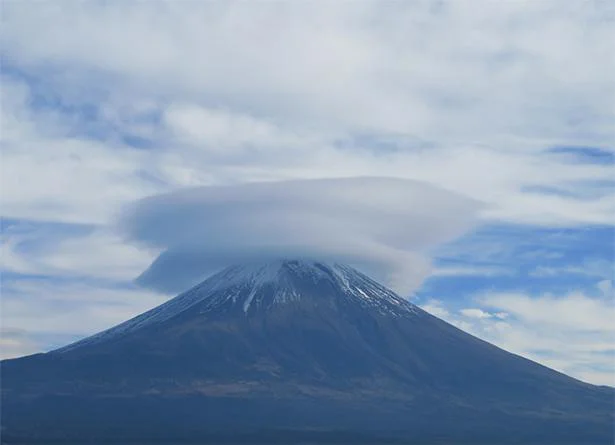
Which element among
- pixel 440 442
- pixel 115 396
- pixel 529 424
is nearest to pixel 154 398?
pixel 115 396

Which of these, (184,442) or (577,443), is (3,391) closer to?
(184,442)

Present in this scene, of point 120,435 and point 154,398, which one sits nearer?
point 120,435

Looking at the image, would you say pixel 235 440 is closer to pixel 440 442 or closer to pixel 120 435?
pixel 120 435

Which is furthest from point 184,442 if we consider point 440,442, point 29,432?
point 440,442

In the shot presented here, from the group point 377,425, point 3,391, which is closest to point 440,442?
point 377,425

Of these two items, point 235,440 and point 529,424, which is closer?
point 235,440

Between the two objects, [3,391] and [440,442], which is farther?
[3,391]

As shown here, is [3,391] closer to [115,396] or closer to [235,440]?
[115,396]
